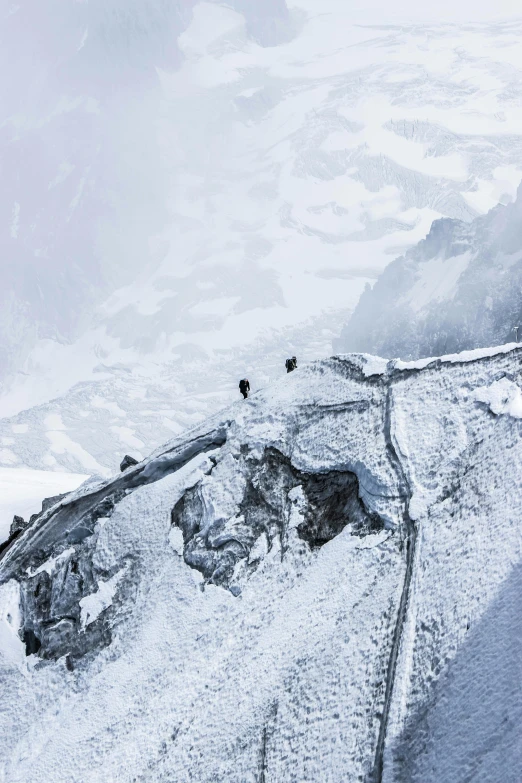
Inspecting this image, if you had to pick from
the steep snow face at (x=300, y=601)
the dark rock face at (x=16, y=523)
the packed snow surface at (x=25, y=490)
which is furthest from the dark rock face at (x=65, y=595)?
the packed snow surface at (x=25, y=490)

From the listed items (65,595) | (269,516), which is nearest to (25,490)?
(65,595)

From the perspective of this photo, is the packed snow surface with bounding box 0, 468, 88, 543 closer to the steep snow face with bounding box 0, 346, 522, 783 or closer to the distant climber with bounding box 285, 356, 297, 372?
the steep snow face with bounding box 0, 346, 522, 783

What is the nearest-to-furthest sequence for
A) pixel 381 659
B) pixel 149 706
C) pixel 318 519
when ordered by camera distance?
pixel 381 659
pixel 149 706
pixel 318 519

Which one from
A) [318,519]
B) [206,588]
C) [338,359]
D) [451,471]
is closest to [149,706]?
[206,588]

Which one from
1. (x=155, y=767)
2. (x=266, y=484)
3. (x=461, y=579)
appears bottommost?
(x=155, y=767)

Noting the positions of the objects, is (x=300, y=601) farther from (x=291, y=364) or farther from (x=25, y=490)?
(x=25, y=490)

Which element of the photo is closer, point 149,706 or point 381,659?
point 381,659

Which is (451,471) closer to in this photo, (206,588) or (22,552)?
(206,588)
